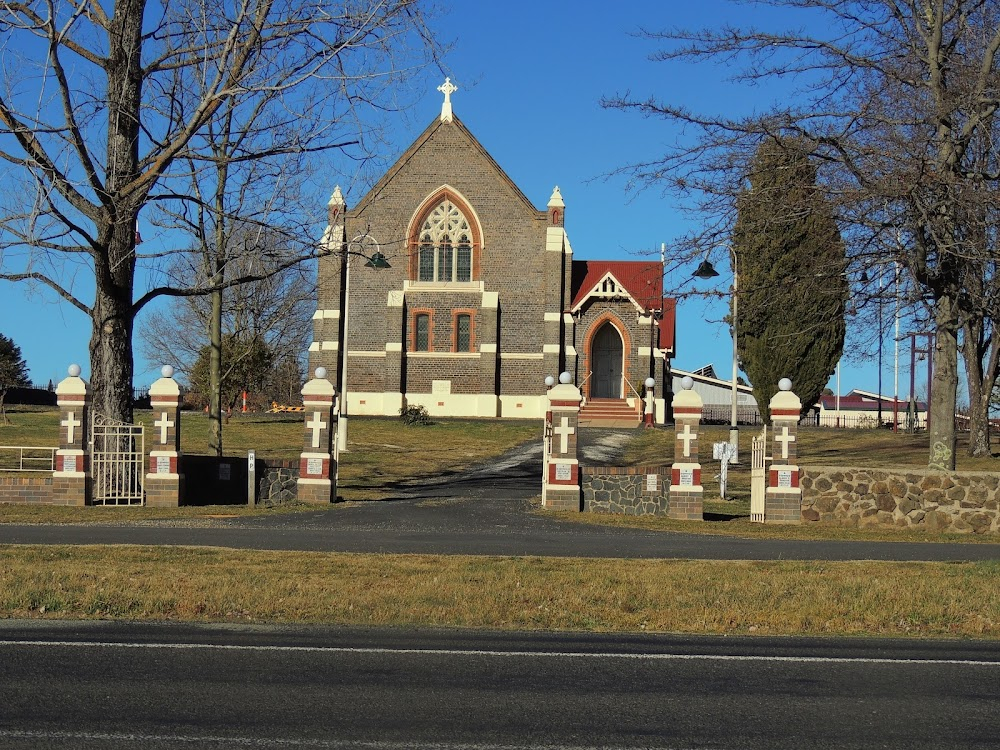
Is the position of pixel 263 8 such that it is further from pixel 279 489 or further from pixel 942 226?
A: pixel 942 226

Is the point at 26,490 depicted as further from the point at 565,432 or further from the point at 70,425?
the point at 565,432

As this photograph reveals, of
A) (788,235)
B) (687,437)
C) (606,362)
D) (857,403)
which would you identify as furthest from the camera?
(857,403)

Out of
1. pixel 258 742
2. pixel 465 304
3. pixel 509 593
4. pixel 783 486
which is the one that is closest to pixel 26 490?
pixel 783 486

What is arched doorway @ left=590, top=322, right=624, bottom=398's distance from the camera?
52.2 metres

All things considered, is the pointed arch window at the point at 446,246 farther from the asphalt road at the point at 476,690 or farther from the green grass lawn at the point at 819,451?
the asphalt road at the point at 476,690

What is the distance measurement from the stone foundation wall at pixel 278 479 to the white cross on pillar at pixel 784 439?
9.45 metres

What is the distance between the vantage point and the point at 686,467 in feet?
69.2

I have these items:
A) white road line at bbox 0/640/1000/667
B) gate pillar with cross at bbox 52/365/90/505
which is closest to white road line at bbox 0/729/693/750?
white road line at bbox 0/640/1000/667

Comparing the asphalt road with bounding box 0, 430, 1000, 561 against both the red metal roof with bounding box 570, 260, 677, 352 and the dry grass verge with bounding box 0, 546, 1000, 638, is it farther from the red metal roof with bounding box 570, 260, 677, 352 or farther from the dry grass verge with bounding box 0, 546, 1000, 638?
the red metal roof with bounding box 570, 260, 677, 352

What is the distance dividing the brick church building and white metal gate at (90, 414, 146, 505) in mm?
27691

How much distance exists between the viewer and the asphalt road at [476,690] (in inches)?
236

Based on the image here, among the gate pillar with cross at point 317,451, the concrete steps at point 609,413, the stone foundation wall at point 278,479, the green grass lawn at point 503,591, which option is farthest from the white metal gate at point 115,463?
the concrete steps at point 609,413

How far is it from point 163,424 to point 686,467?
Result: 951 cm

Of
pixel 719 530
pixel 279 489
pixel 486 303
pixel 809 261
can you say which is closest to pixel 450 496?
pixel 279 489
